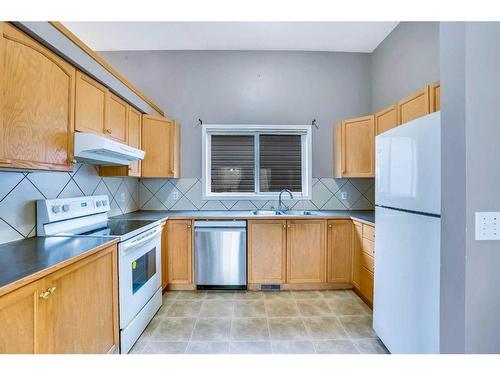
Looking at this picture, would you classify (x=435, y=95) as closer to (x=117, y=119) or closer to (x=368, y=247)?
(x=368, y=247)

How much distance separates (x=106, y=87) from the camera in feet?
6.63

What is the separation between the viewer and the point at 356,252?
262cm

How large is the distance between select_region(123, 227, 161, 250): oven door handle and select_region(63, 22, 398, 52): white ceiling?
228 centimetres

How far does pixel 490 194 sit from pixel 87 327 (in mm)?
2054

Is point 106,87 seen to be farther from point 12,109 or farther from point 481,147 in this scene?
point 481,147

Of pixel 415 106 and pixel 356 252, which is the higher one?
pixel 415 106

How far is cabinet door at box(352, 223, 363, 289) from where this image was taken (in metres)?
2.55

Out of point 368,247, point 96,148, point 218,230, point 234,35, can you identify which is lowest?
point 368,247

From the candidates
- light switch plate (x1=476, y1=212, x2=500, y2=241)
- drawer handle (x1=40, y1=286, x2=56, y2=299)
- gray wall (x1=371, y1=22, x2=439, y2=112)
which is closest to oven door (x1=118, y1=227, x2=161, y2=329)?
drawer handle (x1=40, y1=286, x2=56, y2=299)

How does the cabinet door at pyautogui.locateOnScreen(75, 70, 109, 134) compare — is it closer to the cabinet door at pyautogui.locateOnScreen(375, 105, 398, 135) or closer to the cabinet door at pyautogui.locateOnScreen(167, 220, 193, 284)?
the cabinet door at pyautogui.locateOnScreen(167, 220, 193, 284)

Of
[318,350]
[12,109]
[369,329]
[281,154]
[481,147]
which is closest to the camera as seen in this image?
[481,147]

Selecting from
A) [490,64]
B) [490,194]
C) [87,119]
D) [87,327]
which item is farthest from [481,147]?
[87,119]

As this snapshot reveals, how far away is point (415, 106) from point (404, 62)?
3.16 feet

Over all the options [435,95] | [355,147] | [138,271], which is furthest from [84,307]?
[355,147]
